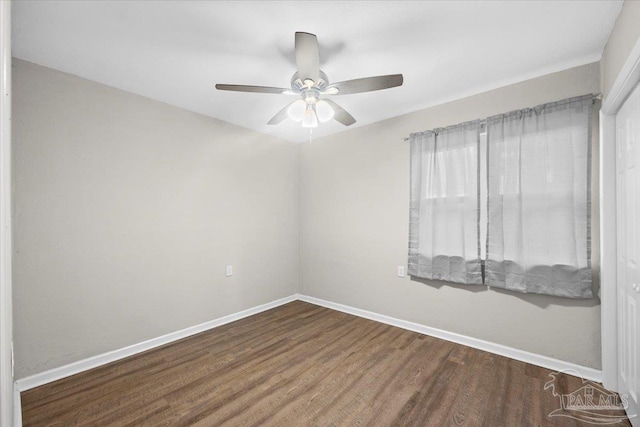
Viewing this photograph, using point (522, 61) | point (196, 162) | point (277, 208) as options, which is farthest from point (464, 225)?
point (196, 162)

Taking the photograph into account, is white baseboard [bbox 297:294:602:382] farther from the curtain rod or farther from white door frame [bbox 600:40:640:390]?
the curtain rod

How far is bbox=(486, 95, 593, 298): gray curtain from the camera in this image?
2154 mm

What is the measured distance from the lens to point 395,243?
3227 millimetres

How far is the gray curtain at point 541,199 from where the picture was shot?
7.07 feet

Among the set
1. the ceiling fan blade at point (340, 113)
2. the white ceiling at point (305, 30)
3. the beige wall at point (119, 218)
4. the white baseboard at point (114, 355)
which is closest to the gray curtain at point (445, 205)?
the white ceiling at point (305, 30)

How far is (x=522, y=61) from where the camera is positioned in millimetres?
2162

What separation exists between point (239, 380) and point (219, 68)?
2454 mm

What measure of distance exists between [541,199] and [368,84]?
1733 mm

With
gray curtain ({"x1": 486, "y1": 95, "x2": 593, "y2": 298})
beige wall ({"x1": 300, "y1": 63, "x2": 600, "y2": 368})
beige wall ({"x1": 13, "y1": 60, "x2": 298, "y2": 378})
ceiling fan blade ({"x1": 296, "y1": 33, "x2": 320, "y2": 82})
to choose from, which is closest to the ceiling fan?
ceiling fan blade ({"x1": 296, "y1": 33, "x2": 320, "y2": 82})

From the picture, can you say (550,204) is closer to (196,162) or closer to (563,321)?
(563,321)

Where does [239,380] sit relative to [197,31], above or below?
below

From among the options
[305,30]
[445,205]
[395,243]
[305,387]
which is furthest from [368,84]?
[305,387]

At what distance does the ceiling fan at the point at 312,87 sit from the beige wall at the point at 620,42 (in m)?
1.14

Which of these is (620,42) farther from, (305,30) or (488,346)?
(488,346)
